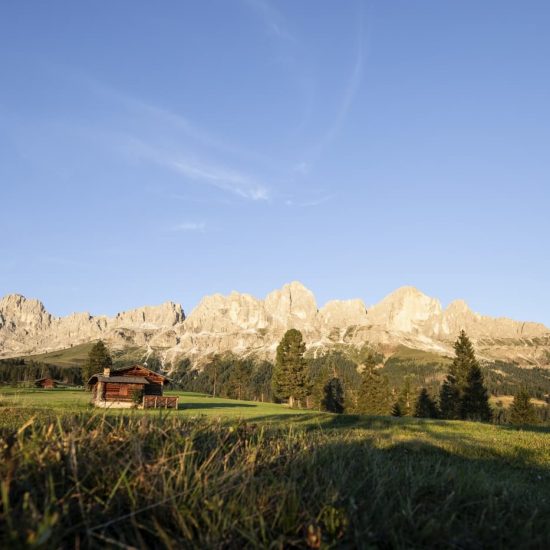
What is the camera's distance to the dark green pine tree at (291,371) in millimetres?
73375

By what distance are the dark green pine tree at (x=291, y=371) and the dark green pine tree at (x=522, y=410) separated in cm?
3031

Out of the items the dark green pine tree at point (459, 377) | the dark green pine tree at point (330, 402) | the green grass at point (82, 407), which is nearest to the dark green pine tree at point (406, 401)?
the dark green pine tree at point (330, 402)

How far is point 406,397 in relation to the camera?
280ft

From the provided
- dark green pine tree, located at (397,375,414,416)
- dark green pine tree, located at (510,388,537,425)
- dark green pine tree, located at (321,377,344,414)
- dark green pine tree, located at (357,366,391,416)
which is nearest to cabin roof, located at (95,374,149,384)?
dark green pine tree, located at (357,366,391,416)

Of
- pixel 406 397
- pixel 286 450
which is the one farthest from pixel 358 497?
pixel 406 397

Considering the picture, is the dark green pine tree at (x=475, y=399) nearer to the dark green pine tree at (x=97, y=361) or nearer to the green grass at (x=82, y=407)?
the green grass at (x=82, y=407)

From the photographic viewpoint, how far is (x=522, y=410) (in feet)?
197

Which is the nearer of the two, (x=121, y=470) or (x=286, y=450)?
(x=121, y=470)

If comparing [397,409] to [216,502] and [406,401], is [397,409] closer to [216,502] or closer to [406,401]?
[406,401]

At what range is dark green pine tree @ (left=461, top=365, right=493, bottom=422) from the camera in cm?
5359

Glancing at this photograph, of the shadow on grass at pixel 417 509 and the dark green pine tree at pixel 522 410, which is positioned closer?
the shadow on grass at pixel 417 509

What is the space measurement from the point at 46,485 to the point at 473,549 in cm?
309

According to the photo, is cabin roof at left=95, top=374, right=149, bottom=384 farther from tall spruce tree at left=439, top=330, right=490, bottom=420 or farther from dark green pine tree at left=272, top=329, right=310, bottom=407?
tall spruce tree at left=439, top=330, right=490, bottom=420

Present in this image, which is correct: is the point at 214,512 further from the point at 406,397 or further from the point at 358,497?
the point at 406,397
